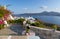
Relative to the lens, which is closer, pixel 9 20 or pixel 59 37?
pixel 59 37

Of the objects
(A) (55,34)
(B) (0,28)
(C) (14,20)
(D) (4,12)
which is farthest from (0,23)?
(A) (55,34)

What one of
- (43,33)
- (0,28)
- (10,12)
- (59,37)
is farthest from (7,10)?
(59,37)

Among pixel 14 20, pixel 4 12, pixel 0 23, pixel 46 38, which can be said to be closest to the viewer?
pixel 46 38

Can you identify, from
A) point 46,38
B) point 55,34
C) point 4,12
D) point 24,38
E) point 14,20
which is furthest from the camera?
point 14,20

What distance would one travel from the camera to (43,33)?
723 centimetres

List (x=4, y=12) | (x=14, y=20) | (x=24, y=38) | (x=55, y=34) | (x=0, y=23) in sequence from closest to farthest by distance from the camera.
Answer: (x=24, y=38)
(x=55, y=34)
(x=0, y=23)
(x=4, y=12)
(x=14, y=20)

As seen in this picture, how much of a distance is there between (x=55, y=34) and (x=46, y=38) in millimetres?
521

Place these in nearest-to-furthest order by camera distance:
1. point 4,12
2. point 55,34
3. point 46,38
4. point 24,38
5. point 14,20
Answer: point 24,38
point 55,34
point 46,38
point 4,12
point 14,20

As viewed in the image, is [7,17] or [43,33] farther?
[7,17]

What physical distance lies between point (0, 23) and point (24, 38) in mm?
5078

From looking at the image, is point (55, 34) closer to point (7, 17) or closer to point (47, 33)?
point (47, 33)

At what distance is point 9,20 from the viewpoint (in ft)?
46.4

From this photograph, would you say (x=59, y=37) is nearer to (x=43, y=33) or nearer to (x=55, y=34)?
(x=55, y=34)

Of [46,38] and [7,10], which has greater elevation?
[7,10]
